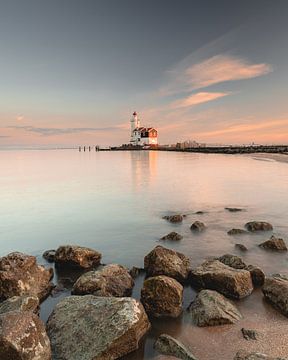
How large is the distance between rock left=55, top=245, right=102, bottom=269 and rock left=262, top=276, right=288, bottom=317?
4.63 meters

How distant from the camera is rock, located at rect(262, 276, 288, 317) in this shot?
6.01m

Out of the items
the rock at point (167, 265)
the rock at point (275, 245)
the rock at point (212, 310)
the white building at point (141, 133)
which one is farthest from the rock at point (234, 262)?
the white building at point (141, 133)

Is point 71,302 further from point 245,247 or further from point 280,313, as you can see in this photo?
point 245,247

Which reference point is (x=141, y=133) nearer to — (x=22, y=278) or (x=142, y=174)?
(x=142, y=174)

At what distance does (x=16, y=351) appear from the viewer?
4074 millimetres

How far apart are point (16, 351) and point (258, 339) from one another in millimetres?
3787

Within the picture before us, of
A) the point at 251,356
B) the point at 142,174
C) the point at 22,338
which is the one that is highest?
the point at 22,338

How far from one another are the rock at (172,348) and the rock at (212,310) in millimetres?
891

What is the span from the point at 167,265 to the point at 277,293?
2.46 meters

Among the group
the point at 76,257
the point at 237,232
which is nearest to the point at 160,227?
the point at 237,232

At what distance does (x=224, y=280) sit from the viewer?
671cm

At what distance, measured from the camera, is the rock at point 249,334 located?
524 centimetres

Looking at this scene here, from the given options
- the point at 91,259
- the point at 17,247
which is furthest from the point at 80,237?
the point at 91,259

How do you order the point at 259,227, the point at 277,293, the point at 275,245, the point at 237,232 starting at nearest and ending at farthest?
the point at 277,293 < the point at 275,245 < the point at 237,232 < the point at 259,227
